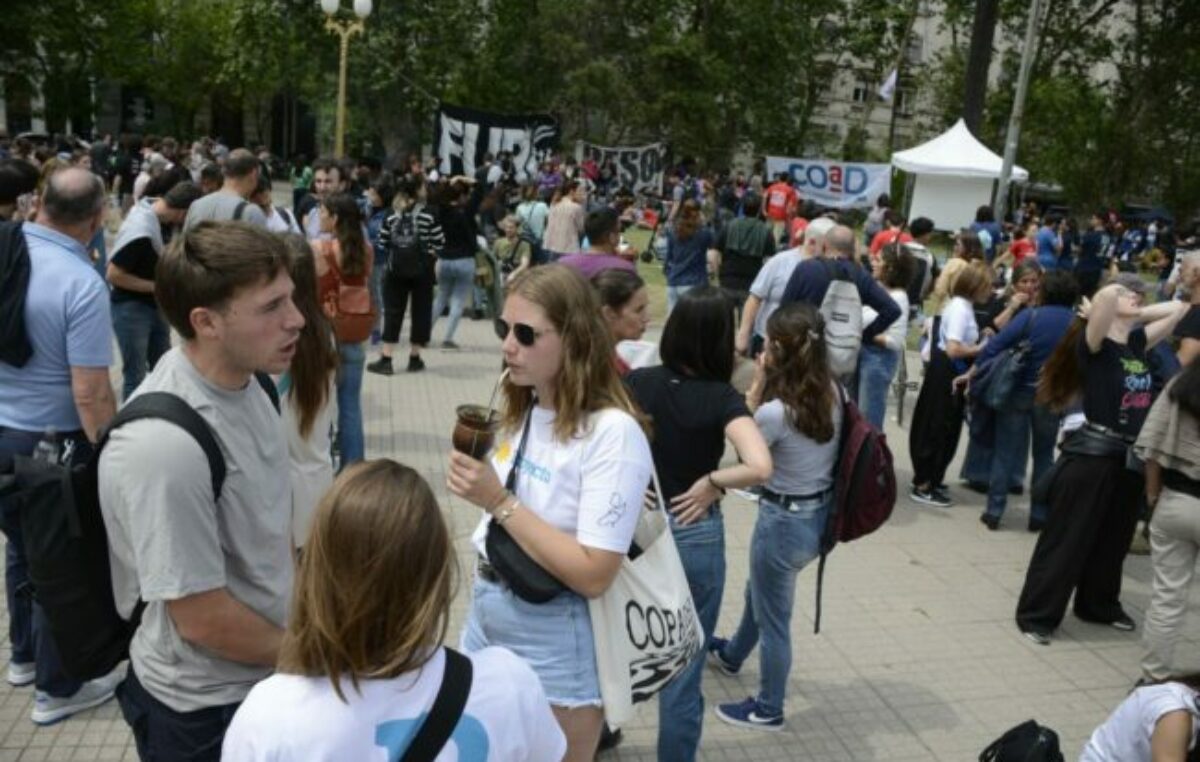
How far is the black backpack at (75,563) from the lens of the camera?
2.07 meters

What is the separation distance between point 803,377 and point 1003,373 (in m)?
3.51

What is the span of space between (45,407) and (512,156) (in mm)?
23496

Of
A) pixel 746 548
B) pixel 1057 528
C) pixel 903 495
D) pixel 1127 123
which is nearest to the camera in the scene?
pixel 1057 528

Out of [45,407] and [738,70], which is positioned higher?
[738,70]

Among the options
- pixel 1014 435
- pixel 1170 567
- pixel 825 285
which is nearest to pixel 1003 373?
pixel 1014 435

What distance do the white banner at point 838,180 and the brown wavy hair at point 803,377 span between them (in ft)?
67.2

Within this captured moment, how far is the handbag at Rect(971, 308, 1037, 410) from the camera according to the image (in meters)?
6.53

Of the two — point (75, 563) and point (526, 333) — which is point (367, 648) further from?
point (526, 333)

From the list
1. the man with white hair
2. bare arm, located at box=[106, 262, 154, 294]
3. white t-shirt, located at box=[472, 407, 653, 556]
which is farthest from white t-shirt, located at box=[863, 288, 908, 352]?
white t-shirt, located at box=[472, 407, 653, 556]

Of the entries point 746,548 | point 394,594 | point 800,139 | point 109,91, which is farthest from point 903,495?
point 109,91

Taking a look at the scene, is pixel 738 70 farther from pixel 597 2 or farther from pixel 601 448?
pixel 601 448

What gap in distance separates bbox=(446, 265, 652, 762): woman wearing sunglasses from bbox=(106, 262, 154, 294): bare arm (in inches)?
178

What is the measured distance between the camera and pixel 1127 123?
32.5 meters

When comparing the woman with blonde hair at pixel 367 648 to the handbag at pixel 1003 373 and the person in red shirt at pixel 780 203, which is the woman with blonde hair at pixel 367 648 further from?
the person in red shirt at pixel 780 203
